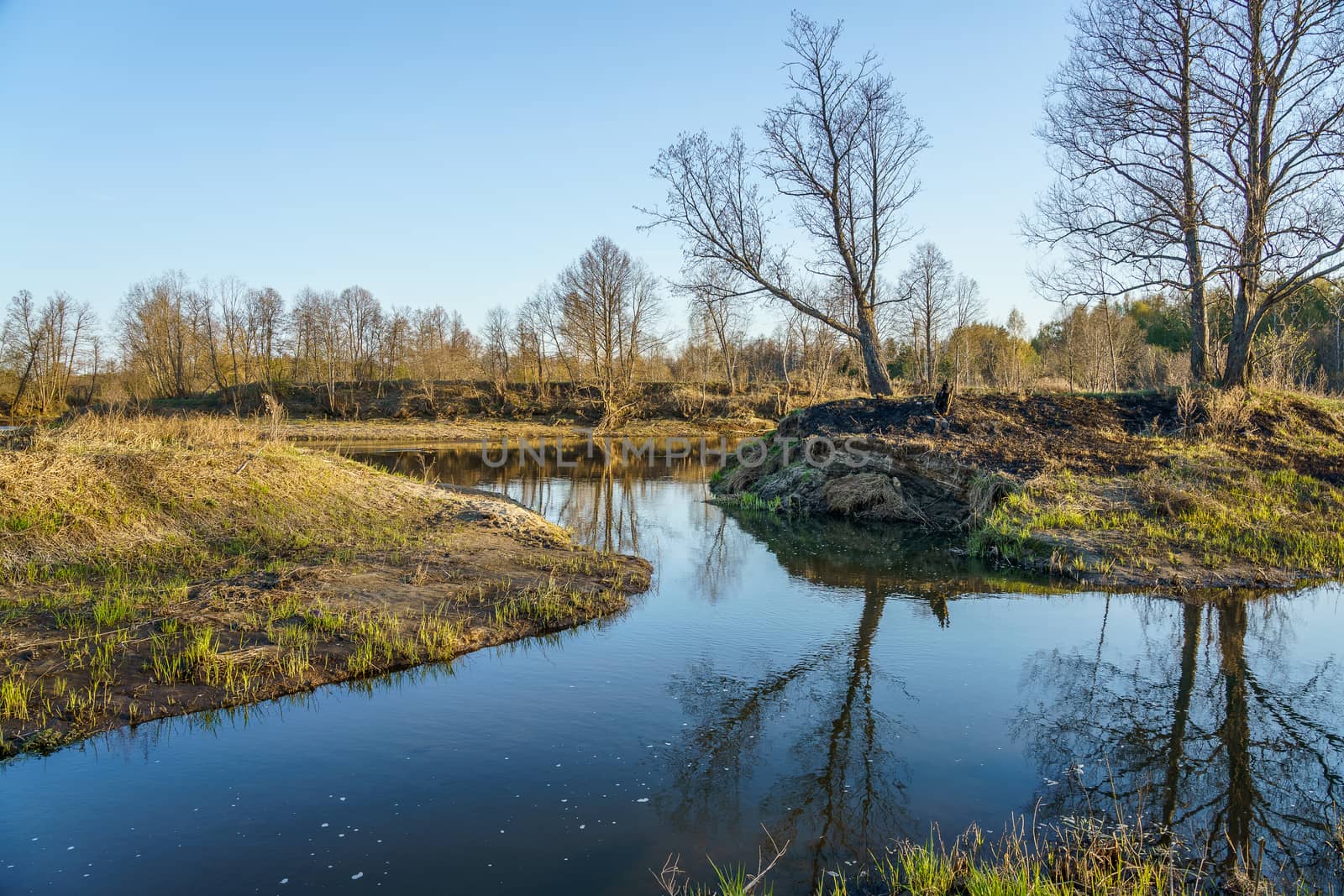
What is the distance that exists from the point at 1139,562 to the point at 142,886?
11.4 meters

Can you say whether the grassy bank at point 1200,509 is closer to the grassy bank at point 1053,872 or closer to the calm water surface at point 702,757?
the calm water surface at point 702,757

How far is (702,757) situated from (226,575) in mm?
6464

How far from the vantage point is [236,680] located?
6.41 meters

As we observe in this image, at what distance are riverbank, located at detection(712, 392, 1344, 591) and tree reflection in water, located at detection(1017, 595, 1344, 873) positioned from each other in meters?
2.69

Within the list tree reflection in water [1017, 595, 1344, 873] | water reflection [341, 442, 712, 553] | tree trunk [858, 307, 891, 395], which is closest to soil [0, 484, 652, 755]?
water reflection [341, 442, 712, 553]

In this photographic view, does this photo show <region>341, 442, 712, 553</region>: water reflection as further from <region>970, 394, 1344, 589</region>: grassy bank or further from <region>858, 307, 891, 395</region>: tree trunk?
<region>970, 394, 1344, 589</region>: grassy bank

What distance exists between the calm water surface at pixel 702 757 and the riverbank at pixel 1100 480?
6.22ft

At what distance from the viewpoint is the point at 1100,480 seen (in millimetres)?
13422

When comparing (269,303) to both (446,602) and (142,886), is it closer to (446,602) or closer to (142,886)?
(446,602)

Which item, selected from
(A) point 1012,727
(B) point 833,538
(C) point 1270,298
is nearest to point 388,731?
(A) point 1012,727

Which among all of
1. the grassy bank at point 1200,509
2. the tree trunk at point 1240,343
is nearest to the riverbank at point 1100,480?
the grassy bank at point 1200,509

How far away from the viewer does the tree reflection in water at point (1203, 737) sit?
4648 millimetres

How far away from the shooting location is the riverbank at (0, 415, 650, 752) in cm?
632

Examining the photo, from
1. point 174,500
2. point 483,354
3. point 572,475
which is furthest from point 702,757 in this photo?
point 483,354
